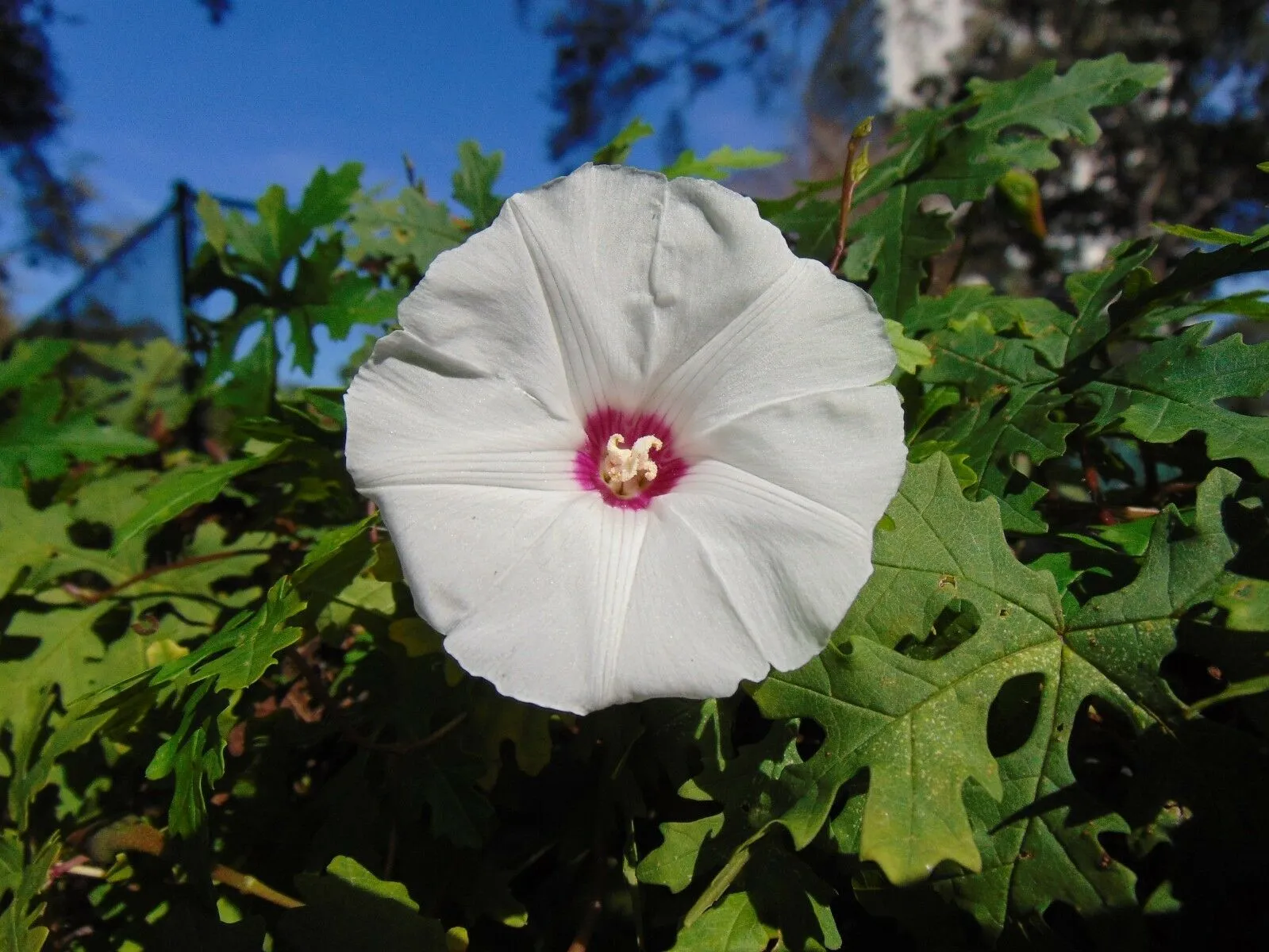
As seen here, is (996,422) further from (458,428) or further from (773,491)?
(458,428)

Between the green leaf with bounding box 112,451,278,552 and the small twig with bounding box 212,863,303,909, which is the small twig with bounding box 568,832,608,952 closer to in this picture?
the small twig with bounding box 212,863,303,909

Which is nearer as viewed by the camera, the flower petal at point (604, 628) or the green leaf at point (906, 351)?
the flower petal at point (604, 628)

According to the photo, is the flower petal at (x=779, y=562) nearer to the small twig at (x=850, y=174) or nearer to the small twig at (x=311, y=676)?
the small twig at (x=850, y=174)

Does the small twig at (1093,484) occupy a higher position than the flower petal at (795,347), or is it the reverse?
the flower petal at (795,347)

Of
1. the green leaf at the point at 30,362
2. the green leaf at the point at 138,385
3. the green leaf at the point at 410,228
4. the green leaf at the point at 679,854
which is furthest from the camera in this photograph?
the green leaf at the point at 138,385

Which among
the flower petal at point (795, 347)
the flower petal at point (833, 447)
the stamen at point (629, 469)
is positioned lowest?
the stamen at point (629, 469)

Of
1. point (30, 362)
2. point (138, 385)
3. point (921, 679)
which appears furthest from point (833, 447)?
point (138, 385)

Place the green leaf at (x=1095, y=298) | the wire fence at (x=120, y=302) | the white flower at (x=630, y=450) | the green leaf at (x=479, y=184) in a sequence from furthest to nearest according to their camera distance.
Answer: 1. the wire fence at (x=120, y=302)
2. the green leaf at (x=479, y=184)
3. the green leaf at (x=1095, y=298)
4. the white flower at (x=630, y=450)

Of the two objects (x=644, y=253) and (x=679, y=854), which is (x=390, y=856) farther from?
(x=644, y=253)

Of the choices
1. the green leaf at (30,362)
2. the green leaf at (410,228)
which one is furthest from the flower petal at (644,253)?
the green leaf at (30,362)
